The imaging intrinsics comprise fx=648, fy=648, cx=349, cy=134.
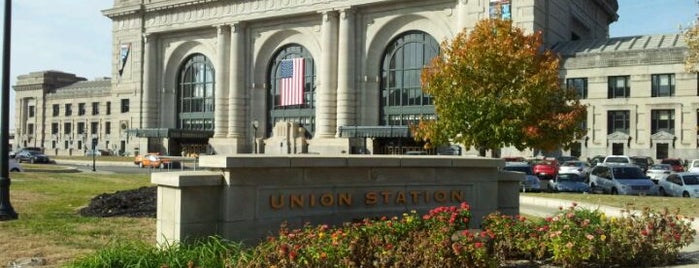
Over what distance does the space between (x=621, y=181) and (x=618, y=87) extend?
28.0 metres

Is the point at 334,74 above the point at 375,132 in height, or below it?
above

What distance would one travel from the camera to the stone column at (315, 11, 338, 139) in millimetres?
68625

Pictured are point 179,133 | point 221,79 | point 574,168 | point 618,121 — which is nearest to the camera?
point 574,168

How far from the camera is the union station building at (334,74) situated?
5609cm

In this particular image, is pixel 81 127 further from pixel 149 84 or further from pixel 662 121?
pixel 662 121

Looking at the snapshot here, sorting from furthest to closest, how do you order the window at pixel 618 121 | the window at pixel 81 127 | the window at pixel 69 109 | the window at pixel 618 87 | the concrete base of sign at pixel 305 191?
the window at pixel 69 109
the window at pixel 81 127
the window at pixel 618 121
the window at pixel 618 87
the concrete base of sign at pixel 305 191

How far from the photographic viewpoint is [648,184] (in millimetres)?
31438

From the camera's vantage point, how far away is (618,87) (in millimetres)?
56906

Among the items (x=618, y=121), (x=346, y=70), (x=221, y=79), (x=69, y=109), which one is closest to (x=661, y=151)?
(x=618, y=121)

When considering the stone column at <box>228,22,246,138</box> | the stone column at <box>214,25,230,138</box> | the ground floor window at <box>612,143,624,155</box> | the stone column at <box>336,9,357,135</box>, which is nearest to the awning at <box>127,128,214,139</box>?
the stone column at <box>214,25,230,138</box>

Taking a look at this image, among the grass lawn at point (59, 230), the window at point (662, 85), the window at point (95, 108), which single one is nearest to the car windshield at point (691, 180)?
the grass lawn at point (59, 230)

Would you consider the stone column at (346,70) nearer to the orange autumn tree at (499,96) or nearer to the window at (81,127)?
the orange autumn tree at (499,96)

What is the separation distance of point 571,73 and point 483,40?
25470 millimetres

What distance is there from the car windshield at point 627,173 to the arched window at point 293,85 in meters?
44.6
